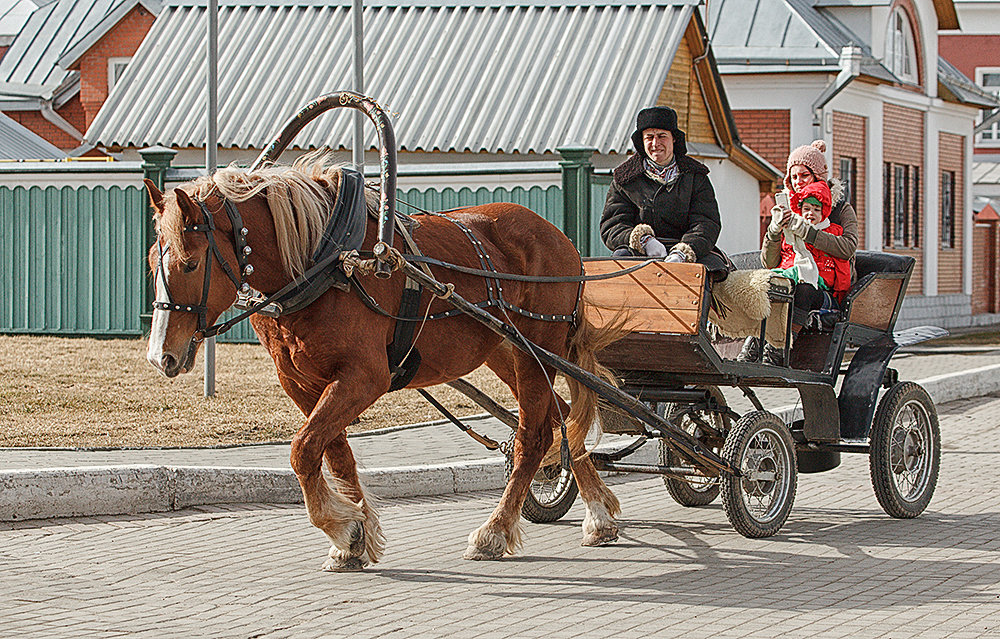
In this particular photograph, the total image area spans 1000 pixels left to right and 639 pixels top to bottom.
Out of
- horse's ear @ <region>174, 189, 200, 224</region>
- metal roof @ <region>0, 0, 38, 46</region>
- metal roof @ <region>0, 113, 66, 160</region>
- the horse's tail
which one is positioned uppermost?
metal roof @ <region>0, 0, 38, 46</region>

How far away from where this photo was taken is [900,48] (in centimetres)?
2916

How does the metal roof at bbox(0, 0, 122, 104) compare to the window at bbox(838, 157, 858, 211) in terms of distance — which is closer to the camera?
the window at bbox(838, 157, 858, 211)

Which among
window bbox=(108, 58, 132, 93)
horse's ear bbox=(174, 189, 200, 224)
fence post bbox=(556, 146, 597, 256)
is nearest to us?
horse's ear bbox=(174, 189, 200, 224)

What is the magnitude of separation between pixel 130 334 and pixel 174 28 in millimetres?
6678

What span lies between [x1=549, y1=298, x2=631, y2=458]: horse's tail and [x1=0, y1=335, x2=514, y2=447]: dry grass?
139 inches

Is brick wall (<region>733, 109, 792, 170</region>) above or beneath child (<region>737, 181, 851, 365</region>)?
above

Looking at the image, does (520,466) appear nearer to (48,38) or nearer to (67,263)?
(67,263)

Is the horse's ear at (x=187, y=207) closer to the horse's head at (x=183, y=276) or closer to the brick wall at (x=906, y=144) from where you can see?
the horse's head at (x=183, y=276)

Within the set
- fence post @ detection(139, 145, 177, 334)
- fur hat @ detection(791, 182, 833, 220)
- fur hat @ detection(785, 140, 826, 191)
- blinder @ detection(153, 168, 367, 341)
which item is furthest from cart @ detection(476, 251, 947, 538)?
fence post @ detection(139, 145, 177, 334)

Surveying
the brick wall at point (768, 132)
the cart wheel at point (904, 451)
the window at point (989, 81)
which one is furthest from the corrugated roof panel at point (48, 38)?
the cart wheel at point (904, 451)

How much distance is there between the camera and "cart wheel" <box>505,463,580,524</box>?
26.7 ft

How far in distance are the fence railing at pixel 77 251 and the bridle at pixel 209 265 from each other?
34.3ft

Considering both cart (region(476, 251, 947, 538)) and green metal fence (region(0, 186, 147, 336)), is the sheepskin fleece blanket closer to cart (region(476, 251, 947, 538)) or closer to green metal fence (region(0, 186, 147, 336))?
cart (region(476, 251, 947, 538))

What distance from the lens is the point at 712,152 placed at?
21828mm
